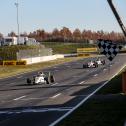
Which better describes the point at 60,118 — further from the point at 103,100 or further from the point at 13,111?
the point at 103,100

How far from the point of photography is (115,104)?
23.6m

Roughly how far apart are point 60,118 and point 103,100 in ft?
20.0

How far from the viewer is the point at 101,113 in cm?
2091

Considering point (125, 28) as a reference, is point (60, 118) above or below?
below

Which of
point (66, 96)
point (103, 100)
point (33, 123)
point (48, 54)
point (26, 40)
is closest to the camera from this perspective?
point (33, 123)

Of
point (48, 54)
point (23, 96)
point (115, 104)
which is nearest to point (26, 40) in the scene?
point (48, 54)

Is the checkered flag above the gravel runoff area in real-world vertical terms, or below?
above

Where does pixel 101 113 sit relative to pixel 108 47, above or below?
below

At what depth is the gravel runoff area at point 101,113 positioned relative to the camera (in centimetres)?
1836

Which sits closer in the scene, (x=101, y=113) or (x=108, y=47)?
(x=101, y=113)

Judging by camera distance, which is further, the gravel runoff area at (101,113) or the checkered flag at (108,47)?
the checkered flag at (108,47)

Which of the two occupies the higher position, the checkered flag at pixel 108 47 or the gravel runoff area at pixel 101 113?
the checkered flag at pixel 108 47

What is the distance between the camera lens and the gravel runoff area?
18359mm

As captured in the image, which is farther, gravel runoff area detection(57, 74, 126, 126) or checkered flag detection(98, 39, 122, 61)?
checkered flag detection(98, 39, 122, 61)
